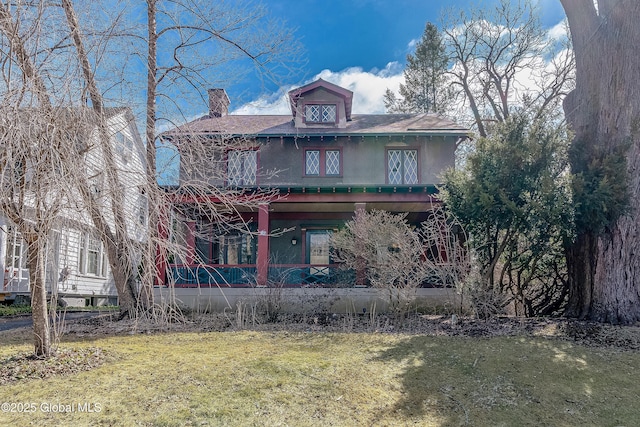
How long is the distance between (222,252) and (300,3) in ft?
30.5

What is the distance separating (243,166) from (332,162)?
3.23 m

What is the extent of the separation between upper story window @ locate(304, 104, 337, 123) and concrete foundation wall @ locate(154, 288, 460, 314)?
717 cm

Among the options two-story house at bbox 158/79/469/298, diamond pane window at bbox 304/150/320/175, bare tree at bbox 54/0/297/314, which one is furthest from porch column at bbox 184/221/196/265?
diamond pane window at bbox 304/150/320/175

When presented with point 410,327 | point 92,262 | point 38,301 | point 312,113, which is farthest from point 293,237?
point 38,301

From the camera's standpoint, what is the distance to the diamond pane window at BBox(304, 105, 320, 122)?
54.2 feet

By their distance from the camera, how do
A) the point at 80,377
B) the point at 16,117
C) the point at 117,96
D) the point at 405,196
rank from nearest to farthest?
the point at 16,117, the point at 80,377, the point at 117,96, the point at 405,196

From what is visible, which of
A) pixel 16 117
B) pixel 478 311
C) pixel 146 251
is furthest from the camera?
pixel 478 311

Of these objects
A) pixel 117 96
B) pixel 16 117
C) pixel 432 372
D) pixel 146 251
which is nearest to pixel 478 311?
pixel 432 372

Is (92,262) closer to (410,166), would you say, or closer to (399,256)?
(410,166)

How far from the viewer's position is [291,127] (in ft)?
54.6

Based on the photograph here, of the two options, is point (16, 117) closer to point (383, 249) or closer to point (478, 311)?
point (383, 249)

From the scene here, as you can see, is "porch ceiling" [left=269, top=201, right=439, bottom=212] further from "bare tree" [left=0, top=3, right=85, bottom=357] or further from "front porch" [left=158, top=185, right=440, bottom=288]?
"bare tree" [left=0, top=3, right=85, bottom=357]

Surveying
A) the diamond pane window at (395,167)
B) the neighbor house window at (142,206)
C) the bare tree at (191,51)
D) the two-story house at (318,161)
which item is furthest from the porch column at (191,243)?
the diamond pane window at (395,167)

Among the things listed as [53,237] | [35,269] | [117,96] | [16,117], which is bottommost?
[35,269]
